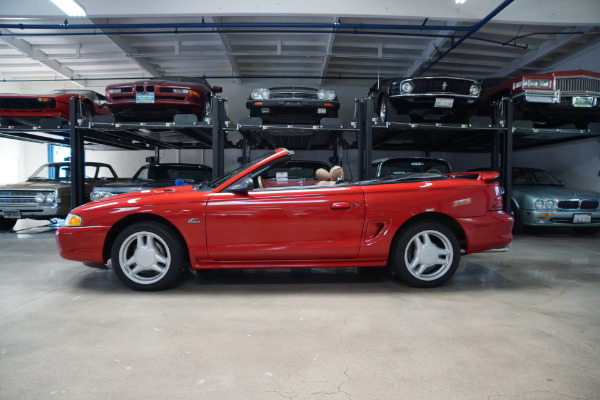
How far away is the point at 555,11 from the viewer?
6.38 m

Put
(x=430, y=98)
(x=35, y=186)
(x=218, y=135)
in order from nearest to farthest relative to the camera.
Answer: (x=218, y=135), (x=430, y=98), (x=35, y=186)

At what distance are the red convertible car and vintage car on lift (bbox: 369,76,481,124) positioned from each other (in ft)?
9.85

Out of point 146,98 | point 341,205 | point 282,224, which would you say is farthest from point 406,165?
point 146,98

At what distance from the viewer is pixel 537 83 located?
5.95 metres

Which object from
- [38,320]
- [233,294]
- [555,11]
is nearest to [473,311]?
[233,294]

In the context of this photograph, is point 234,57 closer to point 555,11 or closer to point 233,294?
point 555,11

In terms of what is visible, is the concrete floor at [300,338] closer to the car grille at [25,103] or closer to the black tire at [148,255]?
the black tire at [148,255]

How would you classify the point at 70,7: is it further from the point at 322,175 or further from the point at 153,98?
the point at 322,175

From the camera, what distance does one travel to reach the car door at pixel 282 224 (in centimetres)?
297

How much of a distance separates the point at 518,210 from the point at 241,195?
18.4ft

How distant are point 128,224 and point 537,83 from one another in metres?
6.48

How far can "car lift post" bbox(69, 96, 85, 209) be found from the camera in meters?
5.87

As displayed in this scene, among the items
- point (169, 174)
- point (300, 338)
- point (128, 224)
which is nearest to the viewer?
point (300, 338)

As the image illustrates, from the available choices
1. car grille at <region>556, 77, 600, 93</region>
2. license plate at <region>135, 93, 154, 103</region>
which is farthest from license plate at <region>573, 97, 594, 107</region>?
license plate at <region>135, 93, 154, 103</region>
